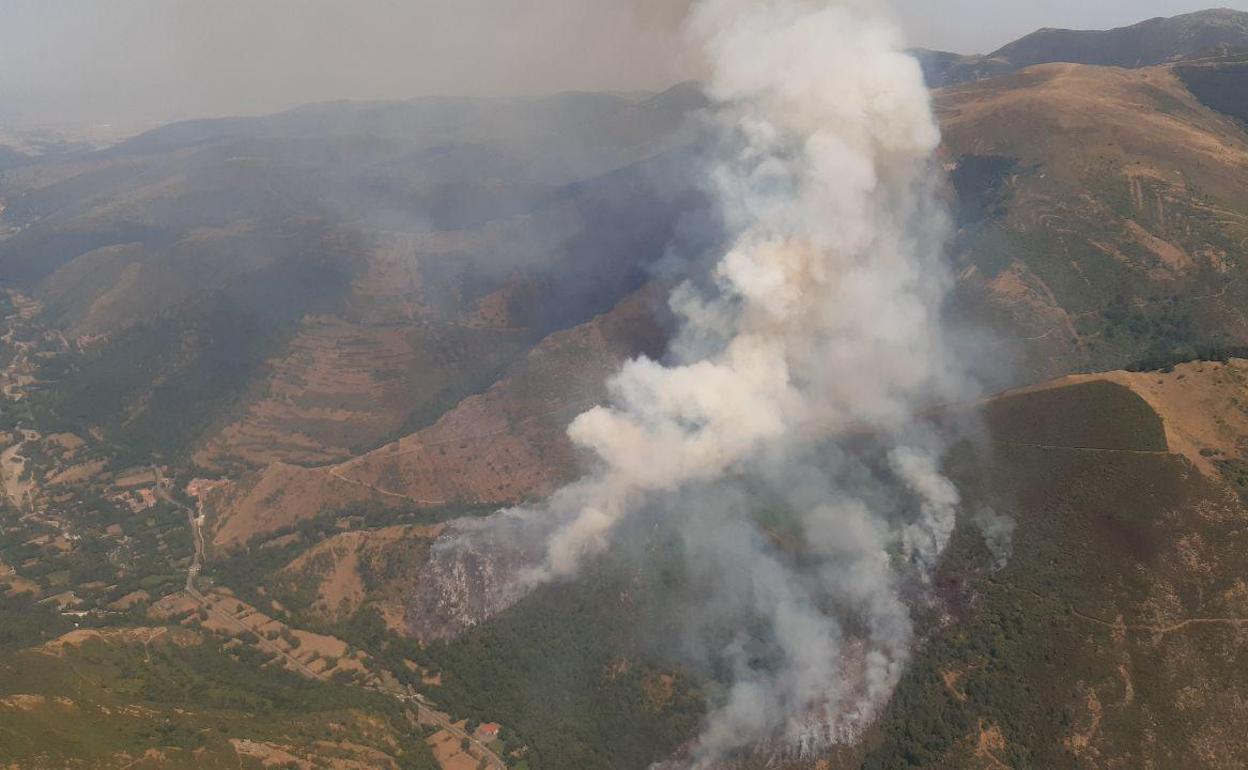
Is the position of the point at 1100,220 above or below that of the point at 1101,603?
above

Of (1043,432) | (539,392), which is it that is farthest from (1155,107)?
(539,392)

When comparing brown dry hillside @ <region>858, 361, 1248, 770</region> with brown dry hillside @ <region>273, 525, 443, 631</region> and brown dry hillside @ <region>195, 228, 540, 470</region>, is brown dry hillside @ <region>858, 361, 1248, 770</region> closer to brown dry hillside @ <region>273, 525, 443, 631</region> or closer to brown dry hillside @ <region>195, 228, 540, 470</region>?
brown dry hillside @ <region>273, 525, 443, 631</region>

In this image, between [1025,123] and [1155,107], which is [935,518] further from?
[1155,107]

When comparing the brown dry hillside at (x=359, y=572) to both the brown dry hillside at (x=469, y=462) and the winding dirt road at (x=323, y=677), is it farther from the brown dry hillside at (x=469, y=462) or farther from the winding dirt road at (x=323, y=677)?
the brown dry hillside at (x=469, y=462)

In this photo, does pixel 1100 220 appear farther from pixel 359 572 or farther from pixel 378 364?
pixel 378 364

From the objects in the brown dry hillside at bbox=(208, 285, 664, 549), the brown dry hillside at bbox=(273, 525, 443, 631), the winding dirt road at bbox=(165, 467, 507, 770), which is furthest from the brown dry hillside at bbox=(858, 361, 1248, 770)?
the brown dry hillside at bbox=(273, 525, 443, 631)

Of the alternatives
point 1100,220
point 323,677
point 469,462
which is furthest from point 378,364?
point 1100,220
